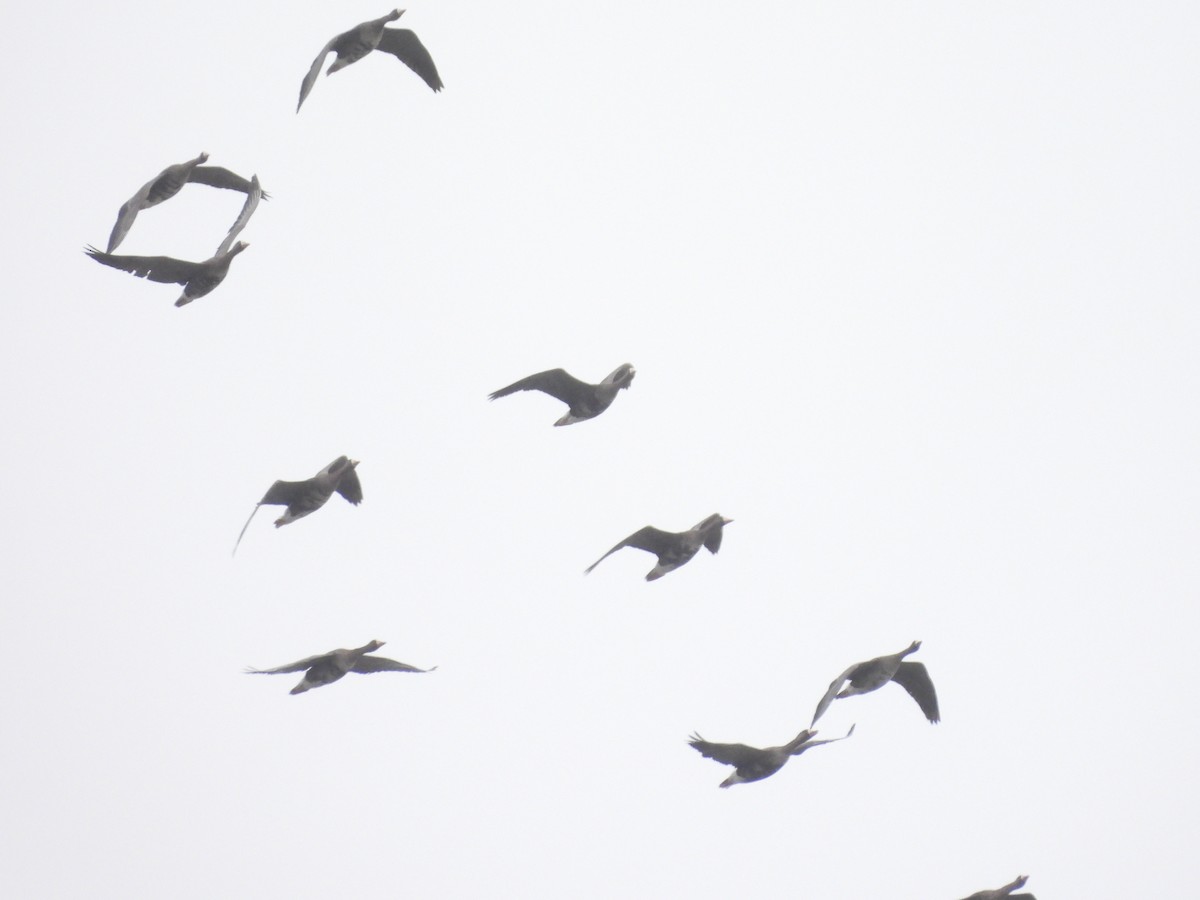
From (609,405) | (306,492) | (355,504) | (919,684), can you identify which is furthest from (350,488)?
(919,684)

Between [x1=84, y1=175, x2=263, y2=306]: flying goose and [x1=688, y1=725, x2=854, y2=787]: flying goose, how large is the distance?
971cm

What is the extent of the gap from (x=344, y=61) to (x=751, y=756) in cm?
1215

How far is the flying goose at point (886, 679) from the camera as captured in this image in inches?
893

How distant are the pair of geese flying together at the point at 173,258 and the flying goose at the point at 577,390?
475 centimetres

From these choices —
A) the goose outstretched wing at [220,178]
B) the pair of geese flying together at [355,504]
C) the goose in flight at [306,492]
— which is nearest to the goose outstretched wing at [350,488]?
the pair of geese flying together at [355,504]

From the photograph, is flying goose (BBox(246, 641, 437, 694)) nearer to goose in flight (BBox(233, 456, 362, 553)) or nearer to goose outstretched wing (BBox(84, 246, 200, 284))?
goose in flight (BBox(233, 456, 362, 553))

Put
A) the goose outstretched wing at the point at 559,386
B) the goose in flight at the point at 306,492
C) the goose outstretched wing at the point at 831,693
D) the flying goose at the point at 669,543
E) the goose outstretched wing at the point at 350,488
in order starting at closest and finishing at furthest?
the goose outstretched wing at the point at 831,693 < the goose in flight at the point at 306,492 < the goose outstretched wing at the point at 559,386 < the flying goose at the point at 669,543 < the goose outstretched wing at the point at 350,488

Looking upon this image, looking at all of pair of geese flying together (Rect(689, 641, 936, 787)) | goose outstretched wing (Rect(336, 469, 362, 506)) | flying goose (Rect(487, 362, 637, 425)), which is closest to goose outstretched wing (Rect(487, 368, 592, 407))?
flying goose (Rect(487, 362, 637, 425))

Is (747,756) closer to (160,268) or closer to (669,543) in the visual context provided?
(669,543)

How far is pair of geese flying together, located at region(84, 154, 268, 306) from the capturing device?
72.8ft

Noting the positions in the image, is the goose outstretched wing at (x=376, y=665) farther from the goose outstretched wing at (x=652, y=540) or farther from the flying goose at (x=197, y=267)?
the flying goose at (x=197, y=267)

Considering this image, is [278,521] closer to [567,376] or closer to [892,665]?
[567,376]

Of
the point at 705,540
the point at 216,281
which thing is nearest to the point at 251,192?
the point at 216,281

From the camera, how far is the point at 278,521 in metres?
23.4
